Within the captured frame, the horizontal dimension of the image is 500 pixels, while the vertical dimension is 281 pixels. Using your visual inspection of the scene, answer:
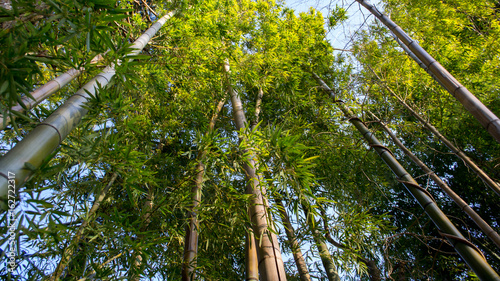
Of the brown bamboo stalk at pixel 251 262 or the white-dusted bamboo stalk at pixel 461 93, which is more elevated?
the white-dusted bamboo stalk at pixel 461 93

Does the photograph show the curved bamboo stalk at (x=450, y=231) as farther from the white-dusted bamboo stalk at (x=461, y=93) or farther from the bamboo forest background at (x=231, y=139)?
the white-dusted bamboo stalk at (x=461, y=93)

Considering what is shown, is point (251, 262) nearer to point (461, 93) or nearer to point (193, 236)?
point (193, 236)

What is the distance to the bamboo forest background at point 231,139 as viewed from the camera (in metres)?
1.61

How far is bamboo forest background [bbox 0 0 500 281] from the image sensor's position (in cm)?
161

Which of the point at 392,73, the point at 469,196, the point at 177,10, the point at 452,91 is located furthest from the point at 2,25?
the point at 469,196

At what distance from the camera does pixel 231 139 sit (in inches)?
141

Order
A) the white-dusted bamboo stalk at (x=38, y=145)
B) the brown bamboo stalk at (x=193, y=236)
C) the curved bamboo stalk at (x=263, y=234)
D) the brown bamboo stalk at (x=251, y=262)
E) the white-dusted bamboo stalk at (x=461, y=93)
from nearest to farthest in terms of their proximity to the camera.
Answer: the white-dusted bamboo stalk at (x=38, y=145) < the white-dusted bamboo stalk at (x=461, y=93) < the curved bamboo stalk at (x=263, y=234) < the brown bamboo stalk at (x=251, y=262) < the brown bamboo stalk at (x=193, y=236)

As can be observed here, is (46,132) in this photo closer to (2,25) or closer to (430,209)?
(2,25)

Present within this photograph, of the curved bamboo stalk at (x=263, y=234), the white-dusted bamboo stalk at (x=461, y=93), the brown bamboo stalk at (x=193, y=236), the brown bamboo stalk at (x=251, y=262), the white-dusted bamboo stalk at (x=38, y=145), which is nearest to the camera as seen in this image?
the white-dusted bamboo stalk at (x=38, y=145)

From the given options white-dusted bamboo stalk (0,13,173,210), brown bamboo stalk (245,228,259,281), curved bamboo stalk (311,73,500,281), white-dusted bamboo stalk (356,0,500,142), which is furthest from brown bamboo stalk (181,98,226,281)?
white-dusted bamboo stalk (356,0,500,142)

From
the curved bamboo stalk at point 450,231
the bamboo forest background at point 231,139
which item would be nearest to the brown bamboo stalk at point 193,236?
the bamboo forest background at point 231,139

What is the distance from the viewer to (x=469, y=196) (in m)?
4.14

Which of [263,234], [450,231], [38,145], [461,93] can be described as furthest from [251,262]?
[461,93]

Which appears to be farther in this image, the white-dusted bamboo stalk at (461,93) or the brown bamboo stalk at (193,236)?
the brown bamboo stalk at (193,236)
